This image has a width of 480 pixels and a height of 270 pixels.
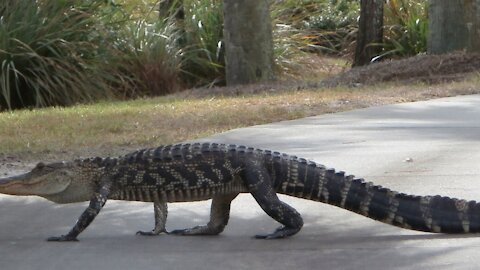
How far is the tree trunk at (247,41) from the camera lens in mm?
18578

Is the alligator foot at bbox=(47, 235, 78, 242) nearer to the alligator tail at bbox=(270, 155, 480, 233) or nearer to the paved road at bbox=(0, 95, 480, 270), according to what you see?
the paved road at bbox=(0, 95, 480, 270)

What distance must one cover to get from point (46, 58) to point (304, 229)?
11.4 meters

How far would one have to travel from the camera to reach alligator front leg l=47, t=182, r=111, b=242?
7359 mm

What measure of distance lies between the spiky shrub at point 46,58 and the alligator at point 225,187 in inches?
403

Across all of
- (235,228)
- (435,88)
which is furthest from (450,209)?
(435,88)

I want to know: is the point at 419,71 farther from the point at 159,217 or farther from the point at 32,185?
the point at 32,185

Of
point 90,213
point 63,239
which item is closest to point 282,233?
point 90,213

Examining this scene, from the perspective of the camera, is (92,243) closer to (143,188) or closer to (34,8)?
(143,188)

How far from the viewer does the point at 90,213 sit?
290 inches

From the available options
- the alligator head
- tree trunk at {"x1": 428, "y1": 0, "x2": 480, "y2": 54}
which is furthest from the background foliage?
the alligator head

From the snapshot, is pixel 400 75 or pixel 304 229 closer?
pixel 304 229

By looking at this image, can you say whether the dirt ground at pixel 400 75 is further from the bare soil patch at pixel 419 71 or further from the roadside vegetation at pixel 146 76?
the roadside vegetation at pixel 146 76

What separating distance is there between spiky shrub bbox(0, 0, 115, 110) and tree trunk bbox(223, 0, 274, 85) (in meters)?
2.07

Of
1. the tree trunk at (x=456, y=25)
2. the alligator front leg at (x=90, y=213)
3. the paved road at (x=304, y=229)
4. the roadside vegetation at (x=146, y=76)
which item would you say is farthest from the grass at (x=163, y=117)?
the alligator front leg at (x=90, y=213)
